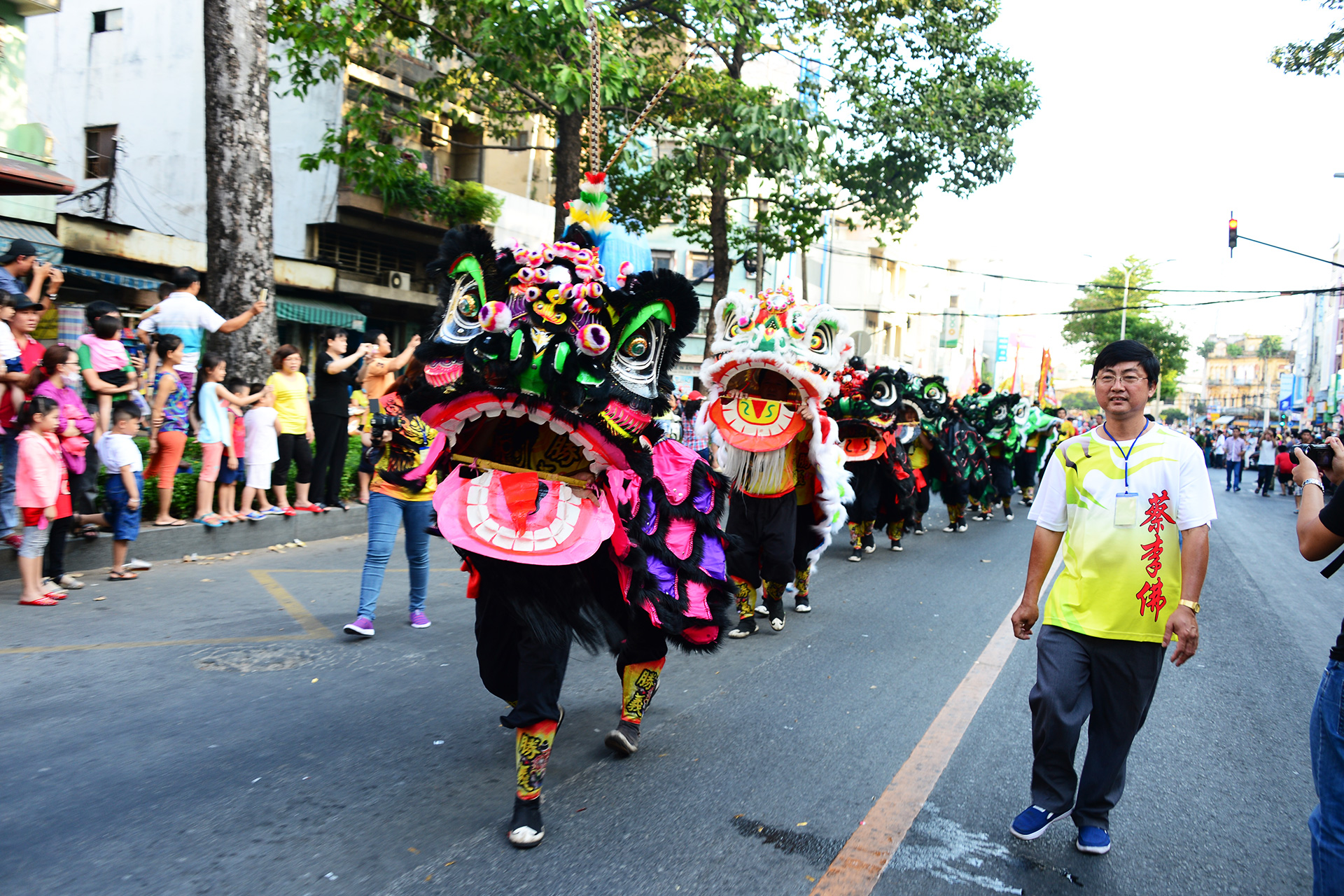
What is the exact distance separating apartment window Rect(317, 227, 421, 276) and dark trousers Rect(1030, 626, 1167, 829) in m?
20.4

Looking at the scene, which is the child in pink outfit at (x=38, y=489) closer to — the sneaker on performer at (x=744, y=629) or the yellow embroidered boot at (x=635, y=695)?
the yellow embroidered boot at (x=635, y=695)

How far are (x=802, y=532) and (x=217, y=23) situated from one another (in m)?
7.95

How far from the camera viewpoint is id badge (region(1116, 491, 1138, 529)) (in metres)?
3.40

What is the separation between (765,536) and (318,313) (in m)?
16.8

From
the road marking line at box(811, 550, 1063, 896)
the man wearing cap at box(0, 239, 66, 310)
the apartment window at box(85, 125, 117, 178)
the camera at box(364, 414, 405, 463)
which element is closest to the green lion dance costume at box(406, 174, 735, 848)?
the road marking line at box(811, 550, 1063, 896)

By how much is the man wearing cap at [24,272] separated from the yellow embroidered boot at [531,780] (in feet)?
21.0

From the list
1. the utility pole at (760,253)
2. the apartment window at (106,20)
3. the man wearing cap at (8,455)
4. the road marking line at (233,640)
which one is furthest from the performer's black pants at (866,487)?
the apartment window at (106,20)

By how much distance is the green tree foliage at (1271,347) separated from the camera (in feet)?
332

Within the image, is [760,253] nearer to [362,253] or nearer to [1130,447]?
[362,253]

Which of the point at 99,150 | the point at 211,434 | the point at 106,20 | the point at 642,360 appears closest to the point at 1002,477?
the point at 211,434

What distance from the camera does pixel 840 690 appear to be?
5.36 m

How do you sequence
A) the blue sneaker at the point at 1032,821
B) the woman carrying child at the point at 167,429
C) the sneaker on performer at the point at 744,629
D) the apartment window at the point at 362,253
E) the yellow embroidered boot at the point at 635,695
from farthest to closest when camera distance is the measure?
the apartment window at the point at 362,253
the woman carrying child at the point at 167,429
the sneaker on performer at the point at 744,629
the yellow embroidered boot at the point at 635,695
the blue sneaker at the point at 1032,821

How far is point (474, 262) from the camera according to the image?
11.7 feet

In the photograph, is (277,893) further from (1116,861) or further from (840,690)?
(840,690)
